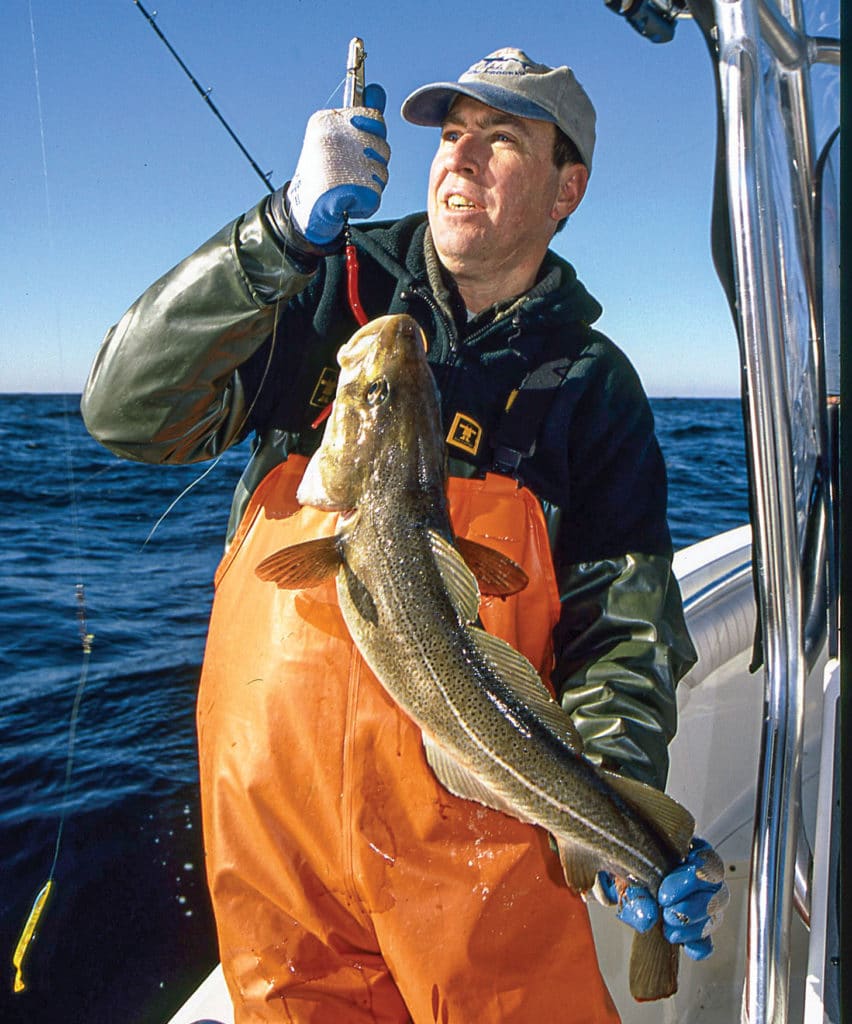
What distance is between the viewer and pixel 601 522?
304 centimetres

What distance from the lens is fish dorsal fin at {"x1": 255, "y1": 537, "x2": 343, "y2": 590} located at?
2336 mm

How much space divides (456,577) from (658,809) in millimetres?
960

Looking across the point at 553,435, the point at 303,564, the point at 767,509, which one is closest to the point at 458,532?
the point at 553,435

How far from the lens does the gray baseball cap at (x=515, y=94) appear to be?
3055 mm

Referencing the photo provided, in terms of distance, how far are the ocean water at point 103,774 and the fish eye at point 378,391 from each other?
2.29 m

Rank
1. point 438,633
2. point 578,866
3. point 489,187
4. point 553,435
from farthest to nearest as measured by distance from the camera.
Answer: point 489,187
point 553,435
point 578,866
point 438,633

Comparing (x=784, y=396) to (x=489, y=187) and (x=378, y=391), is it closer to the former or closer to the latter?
(x=378, y=391)

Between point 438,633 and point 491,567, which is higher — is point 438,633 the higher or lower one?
the lower one

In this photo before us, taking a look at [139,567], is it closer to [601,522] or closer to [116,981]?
[116,981]

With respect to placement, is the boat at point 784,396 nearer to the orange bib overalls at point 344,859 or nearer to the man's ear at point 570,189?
the orange bib overalls at point 344,859

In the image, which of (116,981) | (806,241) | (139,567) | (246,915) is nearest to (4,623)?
(139,567)

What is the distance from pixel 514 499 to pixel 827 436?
986mm

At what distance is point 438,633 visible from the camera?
7.95 ft

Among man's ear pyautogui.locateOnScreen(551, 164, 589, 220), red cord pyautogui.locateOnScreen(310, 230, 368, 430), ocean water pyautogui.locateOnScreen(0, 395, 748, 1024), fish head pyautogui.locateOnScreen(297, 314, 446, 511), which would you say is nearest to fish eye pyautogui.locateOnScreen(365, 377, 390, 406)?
fish head pyautogui.locateOnScreen(297, 314, 446, 511)
